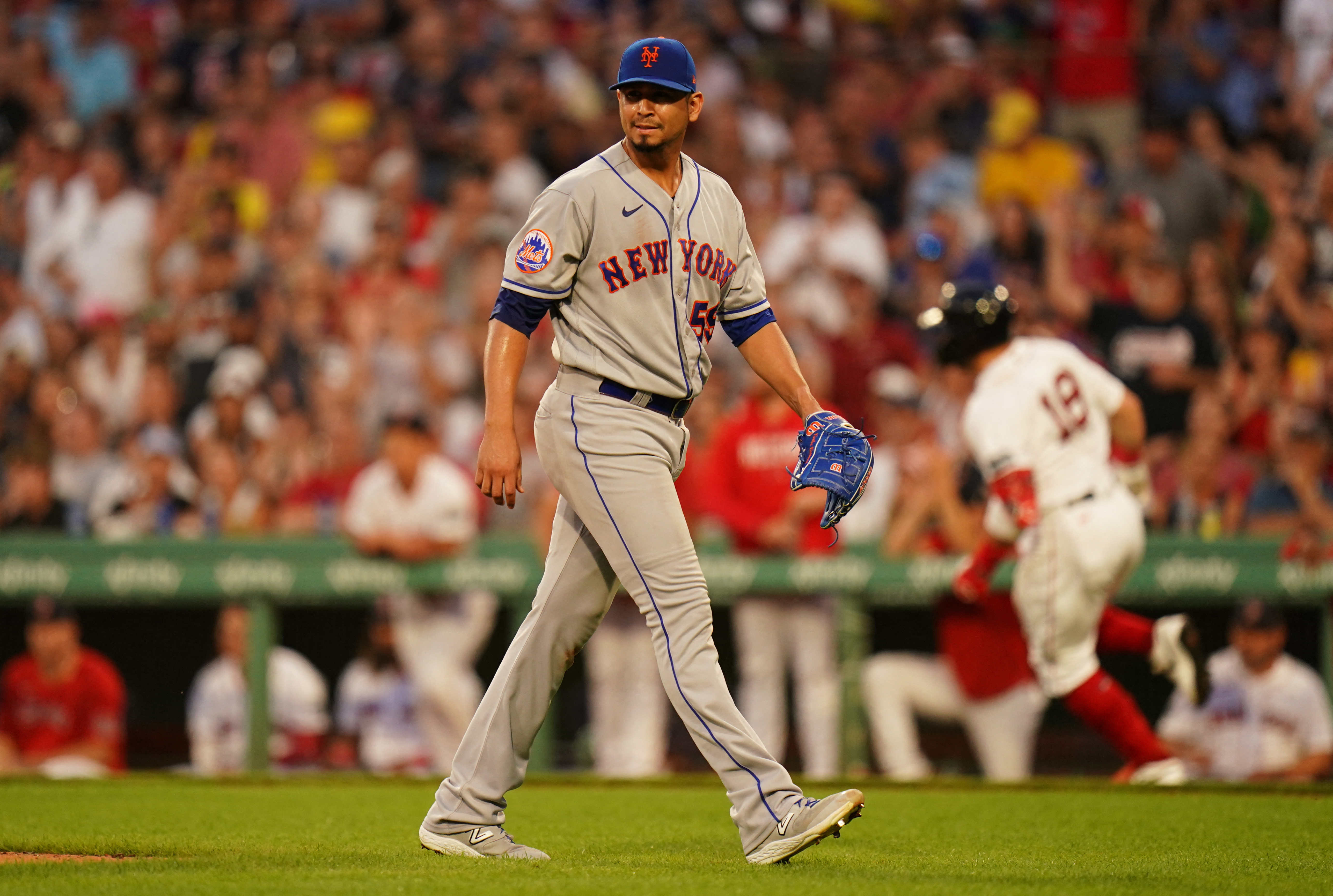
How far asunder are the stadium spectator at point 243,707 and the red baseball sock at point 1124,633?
3787mm

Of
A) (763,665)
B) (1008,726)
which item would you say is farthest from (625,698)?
(1008,726)

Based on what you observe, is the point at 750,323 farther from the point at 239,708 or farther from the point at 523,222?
the point at 523,222

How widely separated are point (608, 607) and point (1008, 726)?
392 centimetres

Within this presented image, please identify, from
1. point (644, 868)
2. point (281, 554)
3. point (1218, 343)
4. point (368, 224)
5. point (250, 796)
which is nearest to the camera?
point (644, 868)

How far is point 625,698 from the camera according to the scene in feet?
26.6

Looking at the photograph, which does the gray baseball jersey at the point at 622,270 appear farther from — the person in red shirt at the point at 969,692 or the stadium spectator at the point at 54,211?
the stadium spectator at the point at 54,211

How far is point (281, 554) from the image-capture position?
26.8 ft

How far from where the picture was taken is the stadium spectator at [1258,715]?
7.32 m

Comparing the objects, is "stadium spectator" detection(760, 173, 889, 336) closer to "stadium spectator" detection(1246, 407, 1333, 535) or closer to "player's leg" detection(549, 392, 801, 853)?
"stadium spectator" detection(1246, 407, 1333, 535)

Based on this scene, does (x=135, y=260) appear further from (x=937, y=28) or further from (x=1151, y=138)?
(x=1151, y=138)

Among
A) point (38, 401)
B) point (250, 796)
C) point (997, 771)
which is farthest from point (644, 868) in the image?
point (38, 401)

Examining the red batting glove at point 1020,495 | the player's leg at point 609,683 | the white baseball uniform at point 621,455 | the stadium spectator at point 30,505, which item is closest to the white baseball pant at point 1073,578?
the red batting glove at point 1020,495

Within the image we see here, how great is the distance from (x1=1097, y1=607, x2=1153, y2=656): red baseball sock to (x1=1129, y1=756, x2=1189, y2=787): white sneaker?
0.45m

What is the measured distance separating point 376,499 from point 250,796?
2.36m
